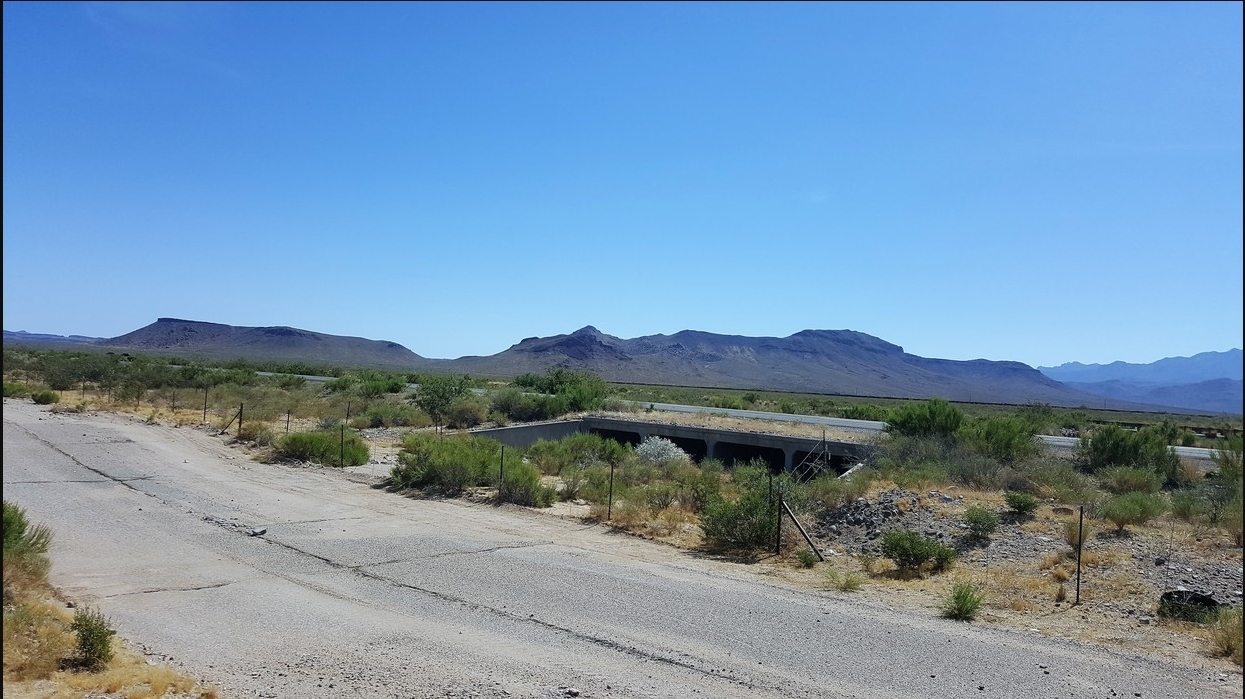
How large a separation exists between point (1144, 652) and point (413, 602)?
8959mm

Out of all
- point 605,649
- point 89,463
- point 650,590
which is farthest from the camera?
point 89,463

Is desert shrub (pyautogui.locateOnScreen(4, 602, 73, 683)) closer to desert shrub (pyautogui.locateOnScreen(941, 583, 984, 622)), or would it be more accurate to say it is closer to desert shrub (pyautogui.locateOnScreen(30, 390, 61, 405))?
desert shrub (pyautogui.locateOnScreen(941, 583, 984, 622))

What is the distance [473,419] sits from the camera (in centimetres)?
4081

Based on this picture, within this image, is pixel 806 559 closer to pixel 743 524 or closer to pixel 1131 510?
pixel 743 524

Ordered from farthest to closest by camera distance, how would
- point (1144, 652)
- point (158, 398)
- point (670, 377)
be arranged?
point (670, 377), point (158, 398), point (1144, 652)

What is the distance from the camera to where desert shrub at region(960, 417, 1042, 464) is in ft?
83.6

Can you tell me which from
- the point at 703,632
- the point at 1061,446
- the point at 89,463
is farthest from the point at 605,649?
the point at 1061,446

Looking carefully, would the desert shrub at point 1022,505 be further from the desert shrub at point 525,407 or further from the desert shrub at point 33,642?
the desert shrub at point 525,407

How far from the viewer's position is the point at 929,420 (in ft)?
105

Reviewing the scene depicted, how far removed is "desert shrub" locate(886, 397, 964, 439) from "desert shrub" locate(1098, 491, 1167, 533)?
523 inches

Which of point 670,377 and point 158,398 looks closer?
point 158,398

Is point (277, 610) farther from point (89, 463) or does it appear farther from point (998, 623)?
point (89, 463)

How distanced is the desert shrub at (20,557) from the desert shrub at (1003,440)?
24.0 meters

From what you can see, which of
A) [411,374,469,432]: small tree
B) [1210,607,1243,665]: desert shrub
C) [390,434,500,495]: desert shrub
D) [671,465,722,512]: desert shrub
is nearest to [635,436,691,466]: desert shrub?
[671,465,722,512]: desert shrub
